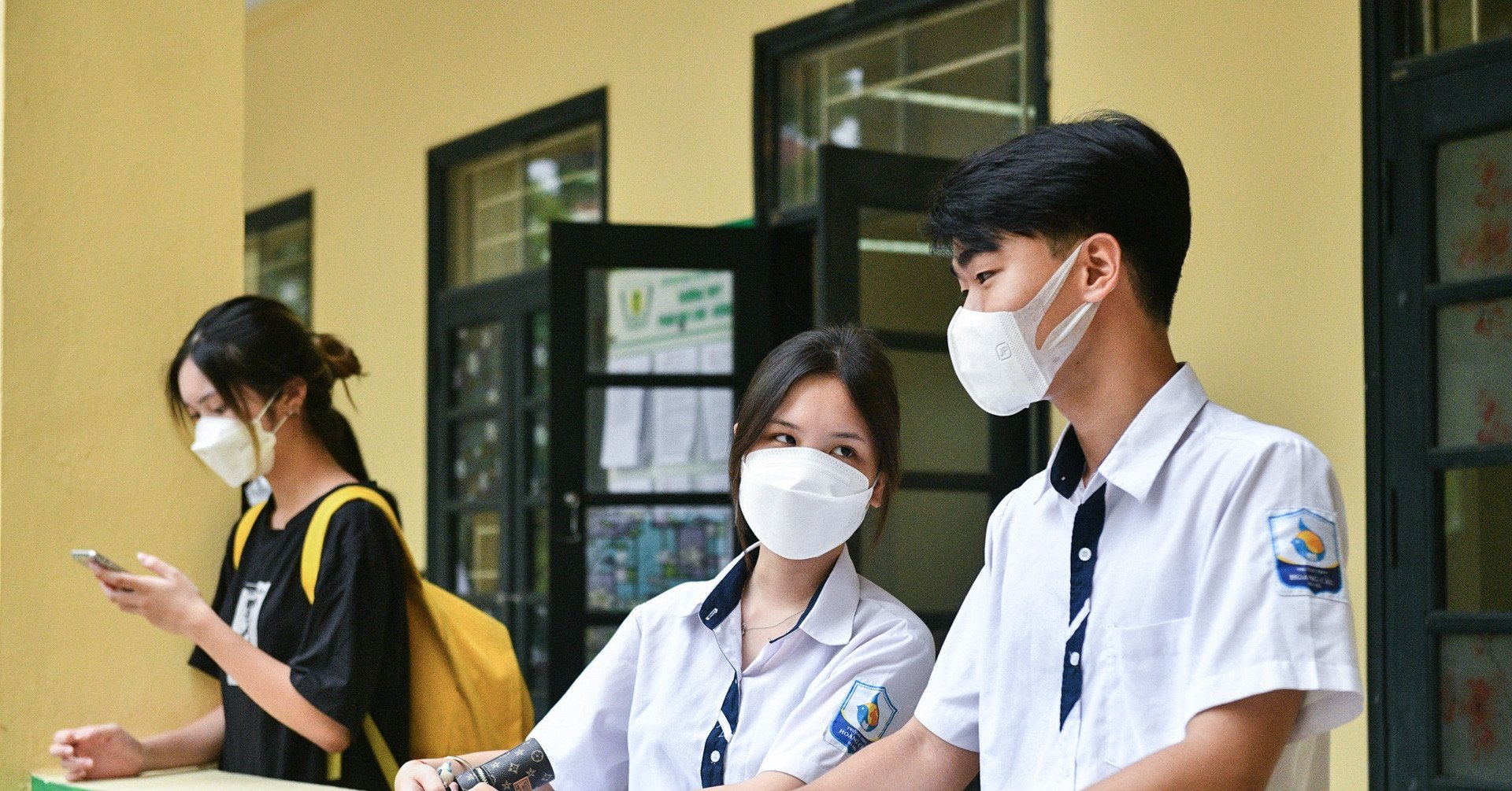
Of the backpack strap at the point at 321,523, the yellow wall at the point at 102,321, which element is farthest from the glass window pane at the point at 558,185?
the backpack strap at the point at 321,523

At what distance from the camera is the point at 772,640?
1.71 meters

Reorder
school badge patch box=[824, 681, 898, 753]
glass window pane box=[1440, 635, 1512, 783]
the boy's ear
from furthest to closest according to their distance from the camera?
glass window pane box=[1440, 635, 1512, 783]
school badge patch box=[824, 681, 898, 753]
the boy's ear

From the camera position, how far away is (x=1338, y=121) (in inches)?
137

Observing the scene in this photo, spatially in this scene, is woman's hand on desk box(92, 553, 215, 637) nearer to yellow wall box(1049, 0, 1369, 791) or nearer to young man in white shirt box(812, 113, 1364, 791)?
young man in white shirt box(812, 113, 1364, 791)

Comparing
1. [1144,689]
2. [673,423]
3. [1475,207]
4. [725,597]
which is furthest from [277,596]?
[673,423]

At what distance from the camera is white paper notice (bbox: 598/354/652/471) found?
4.73m

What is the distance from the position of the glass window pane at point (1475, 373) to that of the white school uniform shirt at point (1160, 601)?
217cm

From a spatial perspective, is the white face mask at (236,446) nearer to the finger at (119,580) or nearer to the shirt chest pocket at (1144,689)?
the finger at (119,580)

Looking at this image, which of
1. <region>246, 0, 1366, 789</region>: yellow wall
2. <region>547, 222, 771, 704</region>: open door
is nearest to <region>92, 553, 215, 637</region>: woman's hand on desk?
<region>246, 0, 1366, 789</region>: yellow wall

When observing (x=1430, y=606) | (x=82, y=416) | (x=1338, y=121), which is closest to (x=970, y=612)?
(x=82, y=416)

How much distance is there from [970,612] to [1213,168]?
8.18ft

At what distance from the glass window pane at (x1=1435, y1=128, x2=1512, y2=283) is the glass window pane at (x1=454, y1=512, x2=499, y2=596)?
381 cm

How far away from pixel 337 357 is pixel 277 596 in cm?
41

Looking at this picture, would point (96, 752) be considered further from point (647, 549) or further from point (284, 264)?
point (284, 264)
